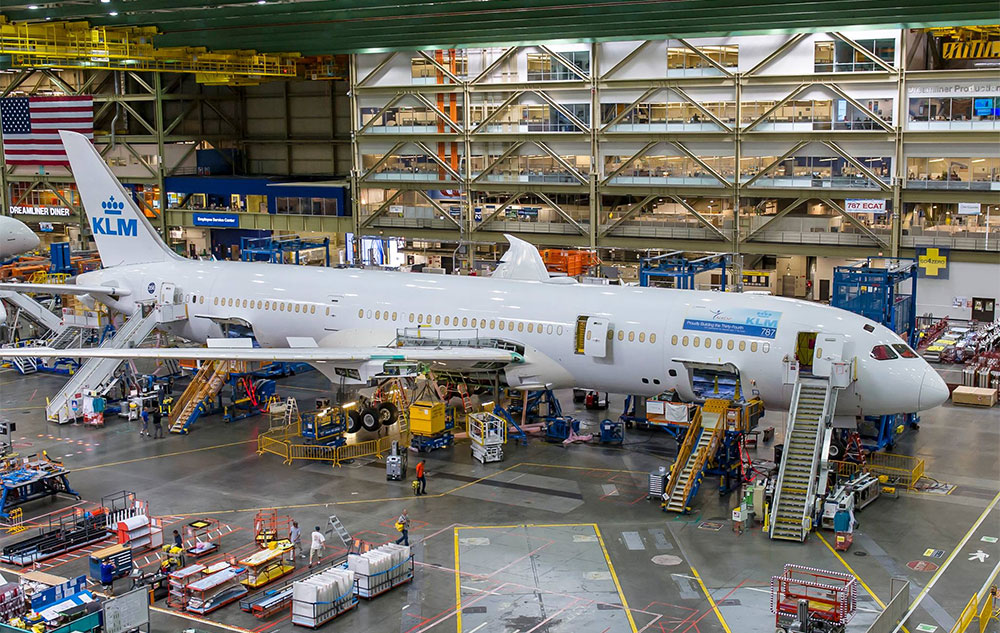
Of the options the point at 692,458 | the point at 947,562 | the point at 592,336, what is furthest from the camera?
the point at 592,336

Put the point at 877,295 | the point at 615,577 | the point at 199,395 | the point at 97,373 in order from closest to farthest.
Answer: the point at 615,577
the point at 199,395
the point at 877,295
the point at 97,373

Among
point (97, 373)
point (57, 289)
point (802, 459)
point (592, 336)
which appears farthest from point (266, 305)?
point (802, 459)

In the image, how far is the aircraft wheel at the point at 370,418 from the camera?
42.0 m

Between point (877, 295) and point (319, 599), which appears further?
point (877, 295)

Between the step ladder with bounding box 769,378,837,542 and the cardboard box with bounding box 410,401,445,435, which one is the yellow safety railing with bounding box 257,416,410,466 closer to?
the cardboard box with bounding box 410,401,445,435

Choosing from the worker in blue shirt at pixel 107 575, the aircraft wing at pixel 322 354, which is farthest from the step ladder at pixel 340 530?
the aircraft wing at pixel 322 354

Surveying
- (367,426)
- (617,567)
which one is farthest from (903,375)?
(367,426)

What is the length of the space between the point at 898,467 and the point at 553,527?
13.7 metres

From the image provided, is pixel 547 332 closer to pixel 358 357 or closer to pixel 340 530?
pixel 358 357

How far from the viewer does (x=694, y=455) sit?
35.8 metres

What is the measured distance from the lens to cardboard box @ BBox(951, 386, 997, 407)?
47.0m

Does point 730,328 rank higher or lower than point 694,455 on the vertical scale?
higher

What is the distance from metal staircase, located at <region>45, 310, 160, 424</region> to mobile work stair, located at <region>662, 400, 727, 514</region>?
23.9m

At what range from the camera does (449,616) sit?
85.3ft
